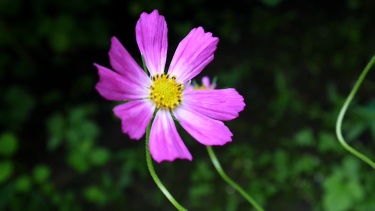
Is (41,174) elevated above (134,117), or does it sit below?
below

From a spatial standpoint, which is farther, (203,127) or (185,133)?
(185,133)

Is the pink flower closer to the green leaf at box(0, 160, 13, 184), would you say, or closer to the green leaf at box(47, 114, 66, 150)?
the green leaf at box(0, 160, 13, 184)

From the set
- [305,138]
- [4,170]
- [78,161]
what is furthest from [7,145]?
[305,138]

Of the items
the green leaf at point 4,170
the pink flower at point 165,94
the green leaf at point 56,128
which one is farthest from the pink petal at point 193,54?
the green leaf at point 56,128

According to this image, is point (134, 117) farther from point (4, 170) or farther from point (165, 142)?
point (4, 170)

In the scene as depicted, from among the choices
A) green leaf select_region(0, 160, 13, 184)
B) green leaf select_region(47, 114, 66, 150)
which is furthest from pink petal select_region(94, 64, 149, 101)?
green leaf select_region(47, 114, 66, 150)

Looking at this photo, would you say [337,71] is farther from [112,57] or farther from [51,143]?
[112,57]

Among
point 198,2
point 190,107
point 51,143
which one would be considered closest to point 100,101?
point 51,143
